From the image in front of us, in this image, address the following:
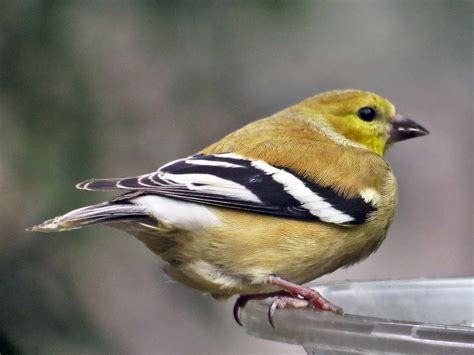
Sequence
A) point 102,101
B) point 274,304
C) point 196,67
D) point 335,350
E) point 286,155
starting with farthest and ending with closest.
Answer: point 196,67 → point 102,101 → point 286,155 → point 274,304 → point 335,350

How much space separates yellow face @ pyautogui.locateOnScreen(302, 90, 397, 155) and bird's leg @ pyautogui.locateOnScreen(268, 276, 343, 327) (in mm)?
1121

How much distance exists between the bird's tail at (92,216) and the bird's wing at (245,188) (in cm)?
7

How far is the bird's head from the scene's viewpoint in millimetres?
4016

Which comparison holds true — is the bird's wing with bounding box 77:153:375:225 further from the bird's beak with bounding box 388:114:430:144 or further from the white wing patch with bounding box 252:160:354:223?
the bird's beak with bounding box 388:114:430:144

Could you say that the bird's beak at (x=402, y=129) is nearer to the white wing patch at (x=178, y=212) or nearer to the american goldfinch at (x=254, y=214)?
the american goldfinch at (x=254, y=214)

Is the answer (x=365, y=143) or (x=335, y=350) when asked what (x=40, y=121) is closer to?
(x=365, y=143)

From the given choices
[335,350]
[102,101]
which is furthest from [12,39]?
[335,350]

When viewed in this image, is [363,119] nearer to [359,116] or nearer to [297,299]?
[359,116]

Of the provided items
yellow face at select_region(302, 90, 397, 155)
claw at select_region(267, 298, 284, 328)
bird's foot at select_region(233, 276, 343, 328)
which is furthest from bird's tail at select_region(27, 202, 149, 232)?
yellow face at select_region(302, 90, 397, 155)

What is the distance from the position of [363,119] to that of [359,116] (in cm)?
2

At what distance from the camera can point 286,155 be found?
335 centimetres

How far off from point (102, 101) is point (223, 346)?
120 cm

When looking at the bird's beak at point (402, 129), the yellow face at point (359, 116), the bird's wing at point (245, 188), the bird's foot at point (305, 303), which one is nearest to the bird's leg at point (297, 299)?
the bird's foot at point (305, 303)

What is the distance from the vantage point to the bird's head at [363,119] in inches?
158
